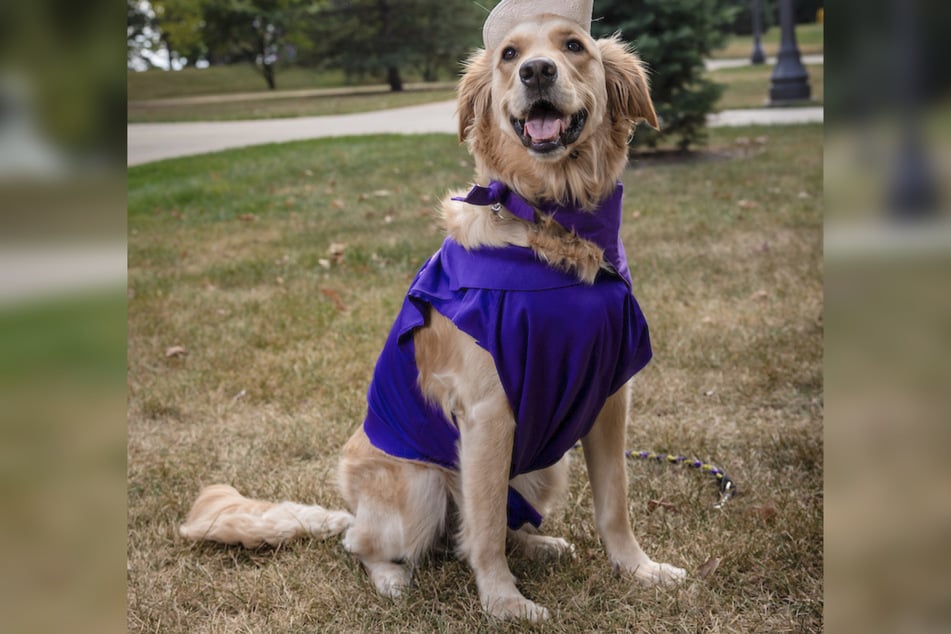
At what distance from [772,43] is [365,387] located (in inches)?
1061

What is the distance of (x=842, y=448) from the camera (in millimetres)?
763

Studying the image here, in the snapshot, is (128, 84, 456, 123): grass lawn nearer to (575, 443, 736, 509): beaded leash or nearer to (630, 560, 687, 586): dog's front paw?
(575, 443, 736, 509): beaded leash

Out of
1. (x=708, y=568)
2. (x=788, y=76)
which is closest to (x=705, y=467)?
(x=708, y=568)

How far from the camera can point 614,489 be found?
280cm

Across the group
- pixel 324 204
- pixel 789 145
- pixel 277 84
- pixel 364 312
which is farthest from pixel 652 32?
pixel 277 84

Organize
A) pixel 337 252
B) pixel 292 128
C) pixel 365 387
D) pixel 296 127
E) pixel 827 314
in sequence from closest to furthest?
1. pixel 827 314
2. pixel 365 387
3. pixel 337 252
4. pixel 292 128
5. pixel 296 127

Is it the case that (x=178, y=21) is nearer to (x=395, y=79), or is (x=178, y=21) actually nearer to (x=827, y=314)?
(x=395, y=79)

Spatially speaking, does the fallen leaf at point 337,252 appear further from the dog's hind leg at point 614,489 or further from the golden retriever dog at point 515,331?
the dog's hind leg at point 614,489

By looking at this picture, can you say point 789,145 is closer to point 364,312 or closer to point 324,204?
point 324,204

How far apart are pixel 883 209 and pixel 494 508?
6.73 ft

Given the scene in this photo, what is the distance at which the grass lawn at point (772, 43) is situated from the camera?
852 inches

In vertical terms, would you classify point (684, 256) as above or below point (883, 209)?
below

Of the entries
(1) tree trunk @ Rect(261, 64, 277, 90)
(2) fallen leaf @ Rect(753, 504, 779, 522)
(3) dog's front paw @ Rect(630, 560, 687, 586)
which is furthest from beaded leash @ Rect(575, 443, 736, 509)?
(1) tree trunk @ Rect(261, 64, 277, 90)

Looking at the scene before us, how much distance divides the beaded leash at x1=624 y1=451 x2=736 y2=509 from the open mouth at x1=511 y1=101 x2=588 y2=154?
52.9 inches
